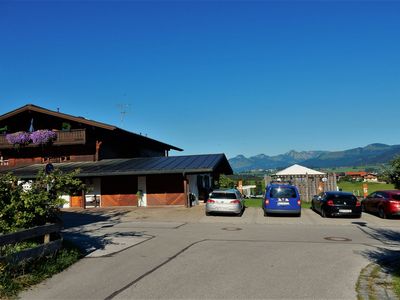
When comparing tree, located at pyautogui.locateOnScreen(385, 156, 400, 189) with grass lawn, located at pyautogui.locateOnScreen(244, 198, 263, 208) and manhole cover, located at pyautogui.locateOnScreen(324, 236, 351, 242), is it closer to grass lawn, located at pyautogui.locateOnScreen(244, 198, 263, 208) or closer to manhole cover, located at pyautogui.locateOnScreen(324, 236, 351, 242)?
grass lawn, located at pyautogui.locateOnScreen(244, 198, 263, 208)

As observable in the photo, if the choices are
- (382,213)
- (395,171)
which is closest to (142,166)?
(382,213)

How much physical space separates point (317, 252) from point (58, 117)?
25.2 meters

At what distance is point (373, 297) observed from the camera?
6438 mm

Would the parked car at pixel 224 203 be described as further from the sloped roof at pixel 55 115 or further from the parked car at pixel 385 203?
the sloped roof at pixel 55 115

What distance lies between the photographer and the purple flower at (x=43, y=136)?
98.5 feet

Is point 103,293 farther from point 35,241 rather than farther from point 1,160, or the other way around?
point 1,160

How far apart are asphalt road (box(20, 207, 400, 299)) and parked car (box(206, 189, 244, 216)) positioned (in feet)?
9.26

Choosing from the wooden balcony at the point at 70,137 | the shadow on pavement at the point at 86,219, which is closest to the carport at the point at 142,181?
the wooden balcony at the point at 70,137

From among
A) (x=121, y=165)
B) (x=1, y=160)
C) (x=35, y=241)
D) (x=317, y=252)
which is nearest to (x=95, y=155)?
(x=121, y=165)

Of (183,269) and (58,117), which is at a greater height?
(58,117)

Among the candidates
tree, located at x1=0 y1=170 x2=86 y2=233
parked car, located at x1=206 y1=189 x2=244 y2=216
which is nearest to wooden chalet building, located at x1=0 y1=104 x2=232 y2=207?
parked car, located at x1=206 y1=189 x2=244 y2=216

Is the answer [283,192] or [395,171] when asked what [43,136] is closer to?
[283,192]

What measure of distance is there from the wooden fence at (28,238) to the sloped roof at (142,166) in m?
15.3

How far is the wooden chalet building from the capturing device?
26.1 m
